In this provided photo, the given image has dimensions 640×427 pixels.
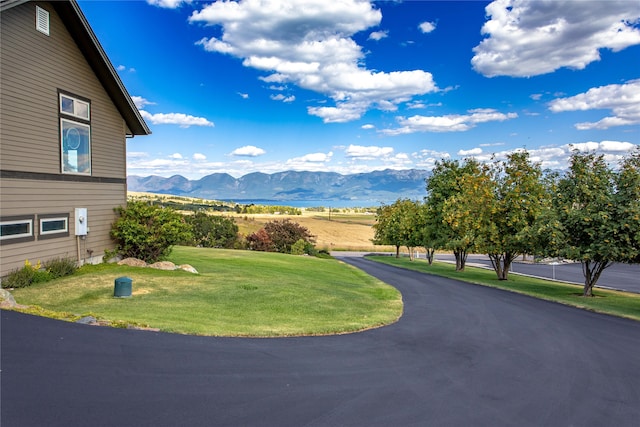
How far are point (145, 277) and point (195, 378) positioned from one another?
10181mm

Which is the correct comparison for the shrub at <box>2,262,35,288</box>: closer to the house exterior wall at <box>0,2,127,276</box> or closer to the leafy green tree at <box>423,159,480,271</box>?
the house exterior wall at <box>0,2,127,276</box>

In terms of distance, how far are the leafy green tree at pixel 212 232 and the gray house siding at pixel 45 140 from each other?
105 feet

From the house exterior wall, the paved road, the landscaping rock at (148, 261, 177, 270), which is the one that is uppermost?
the house exterior wall

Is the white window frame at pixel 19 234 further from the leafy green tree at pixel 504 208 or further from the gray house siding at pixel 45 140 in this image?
the leafy green tree at pixel 504 208

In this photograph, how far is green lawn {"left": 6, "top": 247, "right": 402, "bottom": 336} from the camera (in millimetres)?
10562

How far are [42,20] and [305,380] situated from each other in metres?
14.6

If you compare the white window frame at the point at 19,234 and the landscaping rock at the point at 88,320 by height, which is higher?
the white window frame at the point at 19,234

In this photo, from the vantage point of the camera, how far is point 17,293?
12008mm

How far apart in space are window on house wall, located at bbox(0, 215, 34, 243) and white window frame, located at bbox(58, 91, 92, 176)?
2.43 metres

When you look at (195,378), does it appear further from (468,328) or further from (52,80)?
(52,80)

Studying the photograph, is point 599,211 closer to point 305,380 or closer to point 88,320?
point 305,380

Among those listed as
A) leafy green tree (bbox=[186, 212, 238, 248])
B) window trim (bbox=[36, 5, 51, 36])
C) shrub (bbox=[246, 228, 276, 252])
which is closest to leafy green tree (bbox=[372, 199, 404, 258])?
shrub (bbox=[246, 228, 276, 252])

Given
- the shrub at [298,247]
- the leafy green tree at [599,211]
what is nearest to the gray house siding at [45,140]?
the leafy green tree at [599,211]

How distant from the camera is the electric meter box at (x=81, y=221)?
15.9 m
